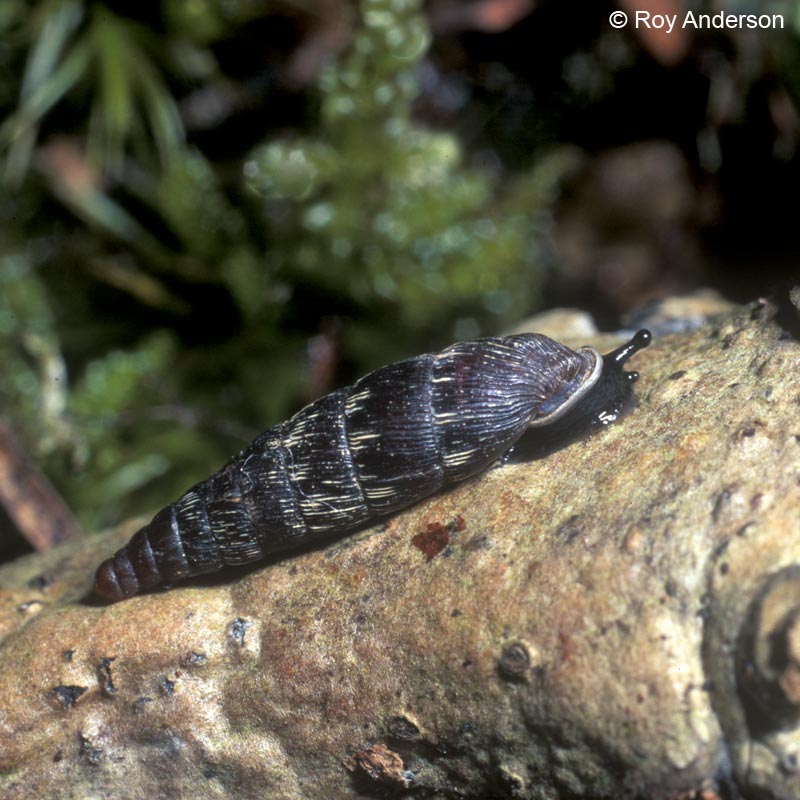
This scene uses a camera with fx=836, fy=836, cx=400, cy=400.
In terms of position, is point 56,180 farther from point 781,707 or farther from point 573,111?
point 781,707

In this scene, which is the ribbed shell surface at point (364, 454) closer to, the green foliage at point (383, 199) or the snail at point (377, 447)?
the snail at point (377, 447)

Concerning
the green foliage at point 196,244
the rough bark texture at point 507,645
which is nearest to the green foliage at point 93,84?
the green foliage at point 196,244

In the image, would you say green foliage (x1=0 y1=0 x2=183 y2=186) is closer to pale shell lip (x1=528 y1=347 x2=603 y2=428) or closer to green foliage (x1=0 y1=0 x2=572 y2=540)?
green foliage (x1=0 y1=0 x2=572 y2=540)

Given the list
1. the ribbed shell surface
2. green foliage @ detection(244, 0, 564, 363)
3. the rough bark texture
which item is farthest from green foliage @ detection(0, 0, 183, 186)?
the rough bark texture

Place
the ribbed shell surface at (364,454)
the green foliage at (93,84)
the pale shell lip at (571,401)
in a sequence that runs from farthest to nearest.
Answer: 1. the green foliage at (93,84)
2. the pale shell lip at (571,401)
3. the ribbed shell surface at (364,454)

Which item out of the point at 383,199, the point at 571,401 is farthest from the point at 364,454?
the point at 383,199

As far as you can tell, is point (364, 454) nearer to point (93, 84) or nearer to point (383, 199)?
point (383, 199)
